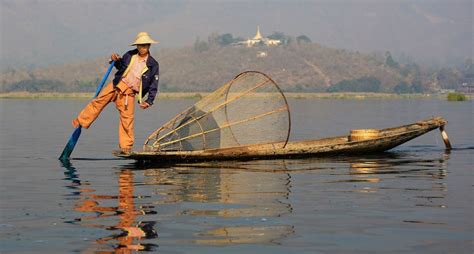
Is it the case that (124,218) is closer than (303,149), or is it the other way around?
(124,218)

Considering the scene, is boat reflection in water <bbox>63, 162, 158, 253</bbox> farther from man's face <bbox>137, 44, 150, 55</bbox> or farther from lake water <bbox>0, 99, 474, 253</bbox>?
man's face <bbox>137, 44, 150, 55</bbox>

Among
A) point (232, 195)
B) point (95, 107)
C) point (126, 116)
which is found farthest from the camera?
point (95, 107)

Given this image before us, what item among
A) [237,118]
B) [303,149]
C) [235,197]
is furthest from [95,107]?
[235,197]

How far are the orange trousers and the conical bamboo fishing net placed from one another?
4.40 feet

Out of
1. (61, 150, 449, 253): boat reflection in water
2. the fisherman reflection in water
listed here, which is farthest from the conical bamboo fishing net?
the fisherman reflection in water

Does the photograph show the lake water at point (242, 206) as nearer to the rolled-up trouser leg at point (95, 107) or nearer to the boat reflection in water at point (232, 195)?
the boat reflection in water at point (232, 195)

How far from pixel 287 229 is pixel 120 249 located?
1989 mm

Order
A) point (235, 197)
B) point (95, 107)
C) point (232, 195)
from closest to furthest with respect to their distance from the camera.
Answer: point (235, 197), point (232, 195), point (95, 107)

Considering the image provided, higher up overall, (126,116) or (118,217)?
(126,116)

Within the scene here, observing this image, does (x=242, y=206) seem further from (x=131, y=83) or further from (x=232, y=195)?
(x=131, y=83)

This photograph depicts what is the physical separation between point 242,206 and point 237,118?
715cm

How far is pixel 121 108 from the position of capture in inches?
658

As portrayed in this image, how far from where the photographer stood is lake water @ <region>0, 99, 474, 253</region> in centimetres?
942

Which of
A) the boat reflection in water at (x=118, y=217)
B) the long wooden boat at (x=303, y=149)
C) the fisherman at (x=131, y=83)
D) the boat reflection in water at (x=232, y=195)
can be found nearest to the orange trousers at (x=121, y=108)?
the fisherman at (x=131, y=83)
